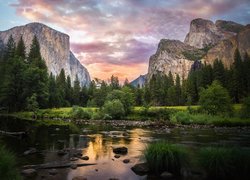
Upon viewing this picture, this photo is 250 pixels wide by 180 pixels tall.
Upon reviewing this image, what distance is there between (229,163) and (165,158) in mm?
3116

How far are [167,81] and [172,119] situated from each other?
67377mm

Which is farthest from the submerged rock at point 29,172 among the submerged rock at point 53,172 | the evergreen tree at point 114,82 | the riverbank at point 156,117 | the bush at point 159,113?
the evergreen tree at point 114,82

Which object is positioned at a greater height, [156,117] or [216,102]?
[216,102]

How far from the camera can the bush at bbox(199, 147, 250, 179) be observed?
1270cm

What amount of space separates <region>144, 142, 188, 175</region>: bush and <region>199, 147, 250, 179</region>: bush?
1.49 meters

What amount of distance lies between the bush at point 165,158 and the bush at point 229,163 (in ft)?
Result: 4.88

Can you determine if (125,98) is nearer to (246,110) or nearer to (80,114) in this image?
(80,114)

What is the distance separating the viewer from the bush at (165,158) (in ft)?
44.8

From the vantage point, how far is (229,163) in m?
12.7

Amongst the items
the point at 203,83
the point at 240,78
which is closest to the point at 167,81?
the point at 203,83

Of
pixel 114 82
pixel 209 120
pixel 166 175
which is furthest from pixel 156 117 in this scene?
pixel 114 82

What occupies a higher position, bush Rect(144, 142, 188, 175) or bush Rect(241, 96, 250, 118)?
bush Rect(241, 96, 250, 118)

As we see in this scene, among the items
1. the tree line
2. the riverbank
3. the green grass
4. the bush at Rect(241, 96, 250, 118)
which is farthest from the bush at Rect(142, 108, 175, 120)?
the bush at Rect(241, 96, 250, 118)

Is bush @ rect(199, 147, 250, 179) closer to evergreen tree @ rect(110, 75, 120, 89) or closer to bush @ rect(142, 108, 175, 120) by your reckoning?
bush @ rect(142, 108, 175, 120)
